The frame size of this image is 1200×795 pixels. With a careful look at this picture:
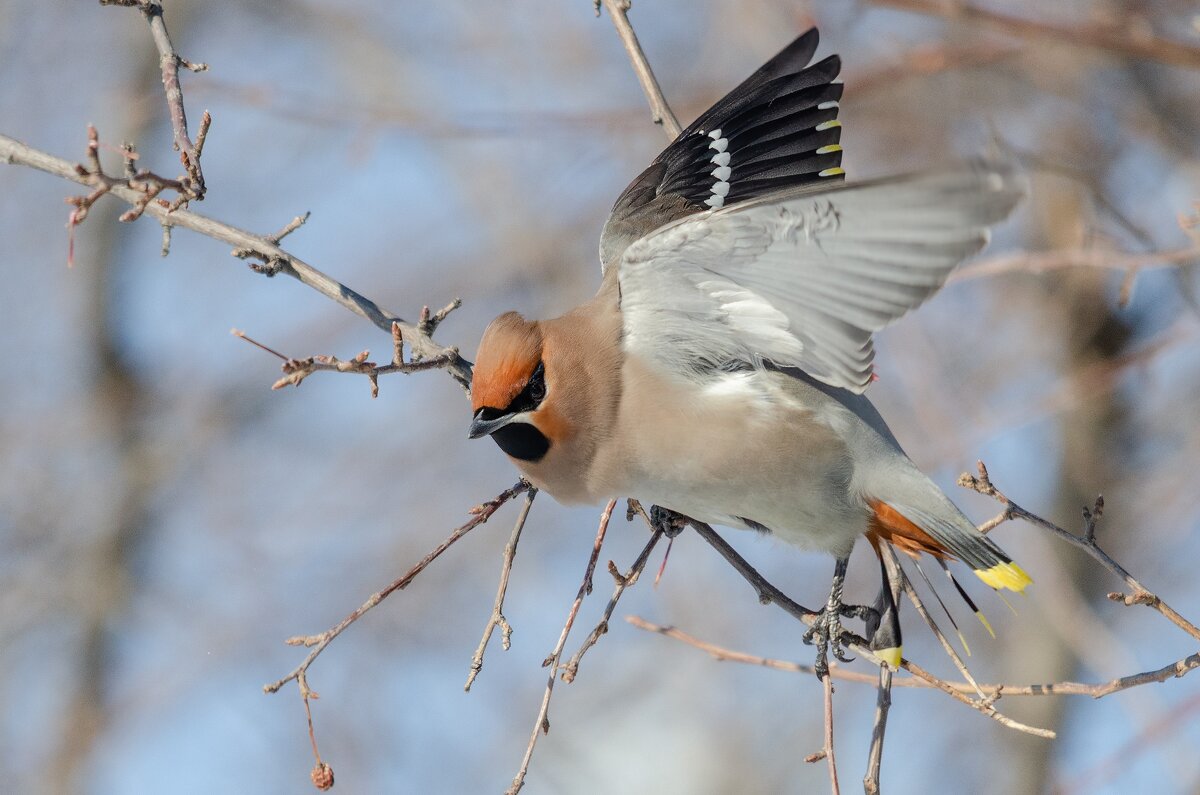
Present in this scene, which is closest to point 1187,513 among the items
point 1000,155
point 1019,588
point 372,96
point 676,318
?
point 1019,588

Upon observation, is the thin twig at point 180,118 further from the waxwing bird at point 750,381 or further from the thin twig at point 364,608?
the thin twig at point 364,608

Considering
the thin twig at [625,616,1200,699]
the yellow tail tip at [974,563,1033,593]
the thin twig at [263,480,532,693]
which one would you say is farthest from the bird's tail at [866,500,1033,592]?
the thin twig at [263,480,532,693]

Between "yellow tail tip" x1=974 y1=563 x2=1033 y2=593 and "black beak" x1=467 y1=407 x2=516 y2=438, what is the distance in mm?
1527

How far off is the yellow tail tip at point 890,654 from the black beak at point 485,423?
4.00 ft

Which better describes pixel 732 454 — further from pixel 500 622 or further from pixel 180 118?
pixel 180 118

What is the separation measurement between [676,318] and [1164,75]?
4.32 metres

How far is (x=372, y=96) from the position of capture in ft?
39.3

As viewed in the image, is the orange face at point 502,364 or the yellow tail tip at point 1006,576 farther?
the yellow tail tip at point 1006,576

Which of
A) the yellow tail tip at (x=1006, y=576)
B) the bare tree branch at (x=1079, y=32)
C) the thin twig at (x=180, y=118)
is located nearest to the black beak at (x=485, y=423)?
the thin twig at (x=180, y=118)

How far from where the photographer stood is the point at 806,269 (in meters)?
3.40

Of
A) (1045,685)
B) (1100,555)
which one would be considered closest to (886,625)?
(1045,685)

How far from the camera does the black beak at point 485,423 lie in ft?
11.4

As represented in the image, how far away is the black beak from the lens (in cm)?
346

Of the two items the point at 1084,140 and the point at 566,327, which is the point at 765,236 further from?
the point at 1084,140
